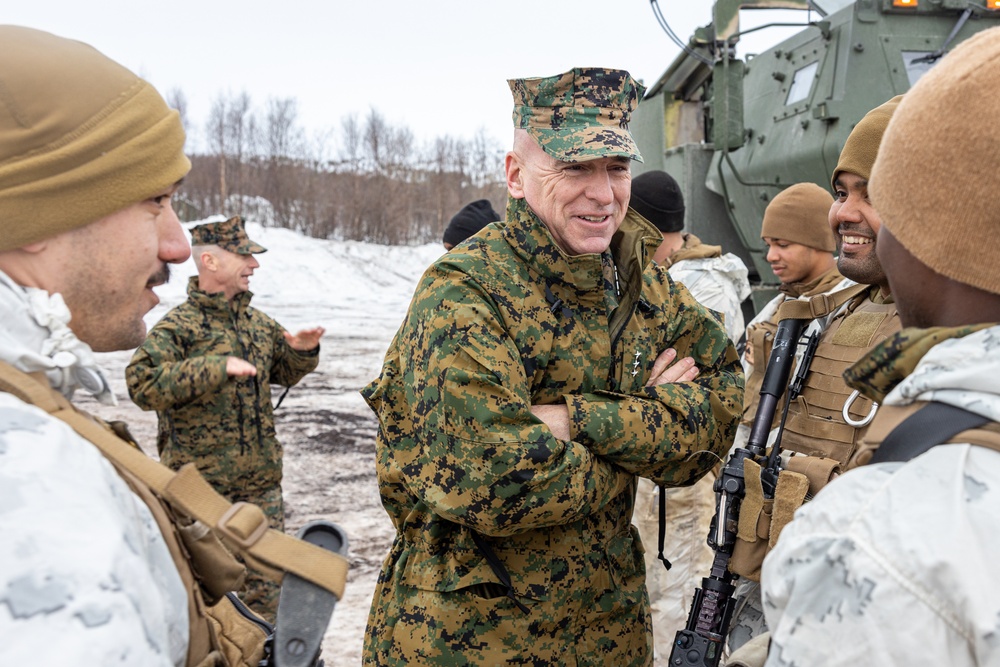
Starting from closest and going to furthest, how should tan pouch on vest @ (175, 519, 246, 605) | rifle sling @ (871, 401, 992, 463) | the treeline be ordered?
rifle sling @ (871, 401, 992, 463)
tan pouch on vest @ (175, 519, 246, 605)
the treeline

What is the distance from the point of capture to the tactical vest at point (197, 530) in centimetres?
116

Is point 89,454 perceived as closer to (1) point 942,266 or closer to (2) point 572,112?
(1) point 942,266

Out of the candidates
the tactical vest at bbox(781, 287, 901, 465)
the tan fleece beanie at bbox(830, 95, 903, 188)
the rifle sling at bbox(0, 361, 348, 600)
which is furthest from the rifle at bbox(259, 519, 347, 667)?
the tan fleece beanie at bbox(830, 95, 903, 188)

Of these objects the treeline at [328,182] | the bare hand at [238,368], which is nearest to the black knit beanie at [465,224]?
the bare hand at [238,368]

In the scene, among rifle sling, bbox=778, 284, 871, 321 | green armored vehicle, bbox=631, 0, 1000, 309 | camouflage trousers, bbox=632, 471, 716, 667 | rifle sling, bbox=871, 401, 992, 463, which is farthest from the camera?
green armored vehicle, bbox=631, 0, 1000, 309

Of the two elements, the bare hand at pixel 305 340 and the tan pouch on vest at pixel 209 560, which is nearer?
the tan pouch on vest at pixel 209 560

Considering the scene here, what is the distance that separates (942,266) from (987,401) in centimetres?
19

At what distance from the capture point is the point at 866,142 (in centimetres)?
245

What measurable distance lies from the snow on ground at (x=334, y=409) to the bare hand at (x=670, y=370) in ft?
7.89

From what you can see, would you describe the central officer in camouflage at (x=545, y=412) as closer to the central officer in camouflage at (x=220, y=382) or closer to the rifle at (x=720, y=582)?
the rifle at (x=720, y=582)

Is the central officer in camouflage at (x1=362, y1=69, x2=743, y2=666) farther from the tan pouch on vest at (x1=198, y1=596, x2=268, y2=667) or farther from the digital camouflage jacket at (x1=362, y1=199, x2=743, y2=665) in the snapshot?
the tan pouch on vest at (x1=198, y1=596, x2=268, y2=667)

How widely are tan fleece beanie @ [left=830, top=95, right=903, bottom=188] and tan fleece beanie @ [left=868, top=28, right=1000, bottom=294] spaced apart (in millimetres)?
1325

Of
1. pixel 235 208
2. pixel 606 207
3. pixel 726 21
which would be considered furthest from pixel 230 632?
pixel 235 208

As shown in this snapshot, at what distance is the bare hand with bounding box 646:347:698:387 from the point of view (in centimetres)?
238
